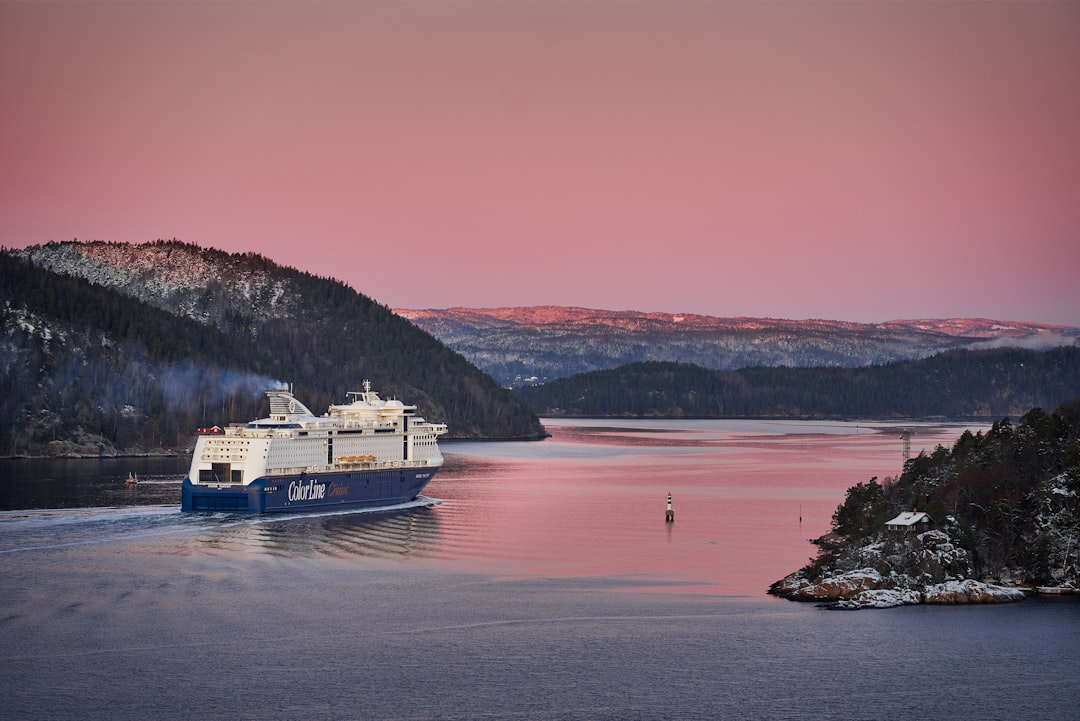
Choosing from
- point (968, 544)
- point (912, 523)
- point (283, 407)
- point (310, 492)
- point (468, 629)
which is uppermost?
point (283, 407)

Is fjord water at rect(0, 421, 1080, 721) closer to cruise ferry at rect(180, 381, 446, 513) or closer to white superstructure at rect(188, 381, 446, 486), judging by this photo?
cruise ferry at rect(180, 381, 446, 513)

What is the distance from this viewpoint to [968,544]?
58250 mm

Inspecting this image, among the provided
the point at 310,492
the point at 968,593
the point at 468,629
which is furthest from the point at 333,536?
the point at 968,593

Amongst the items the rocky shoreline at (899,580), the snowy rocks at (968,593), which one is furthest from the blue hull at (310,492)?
the snowy rocks at (968,593)

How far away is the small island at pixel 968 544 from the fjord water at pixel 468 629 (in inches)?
74.9

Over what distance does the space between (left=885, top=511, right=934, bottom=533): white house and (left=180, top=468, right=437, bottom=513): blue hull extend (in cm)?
4199

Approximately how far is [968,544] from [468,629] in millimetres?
23772

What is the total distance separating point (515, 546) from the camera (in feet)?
238

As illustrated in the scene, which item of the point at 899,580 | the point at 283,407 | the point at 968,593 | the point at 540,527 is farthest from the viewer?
the point at 283,407

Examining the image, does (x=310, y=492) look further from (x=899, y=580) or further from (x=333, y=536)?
(x=899, y=580)

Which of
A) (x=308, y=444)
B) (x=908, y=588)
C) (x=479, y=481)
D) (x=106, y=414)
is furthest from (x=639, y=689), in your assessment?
(x=106, y=414)

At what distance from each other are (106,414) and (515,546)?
4043 inches

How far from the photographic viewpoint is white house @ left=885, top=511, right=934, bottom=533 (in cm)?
5784

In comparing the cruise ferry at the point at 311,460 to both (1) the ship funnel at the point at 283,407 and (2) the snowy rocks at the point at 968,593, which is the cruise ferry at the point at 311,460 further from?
(2) the snowy rocks at the point at 968,593
